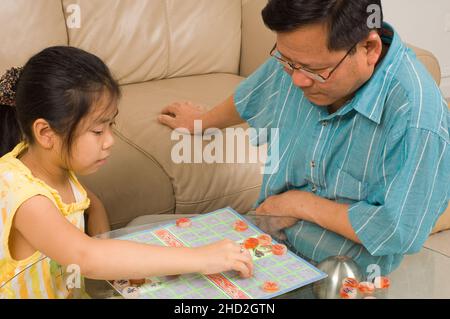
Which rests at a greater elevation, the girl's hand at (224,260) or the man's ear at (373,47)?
the man's ear at (373,47)

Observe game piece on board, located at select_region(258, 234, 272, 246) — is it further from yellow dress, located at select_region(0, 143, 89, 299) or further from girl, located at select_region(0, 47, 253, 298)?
yellow dress, located at select_region(0, 143, 89, 299)

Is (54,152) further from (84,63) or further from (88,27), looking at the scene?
(88,27)

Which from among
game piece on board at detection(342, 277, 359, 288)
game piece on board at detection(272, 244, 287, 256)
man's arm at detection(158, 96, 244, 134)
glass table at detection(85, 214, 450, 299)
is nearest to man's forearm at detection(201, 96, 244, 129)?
man's arm at detection(158, 96, 244, 134)

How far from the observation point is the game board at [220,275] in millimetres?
1016

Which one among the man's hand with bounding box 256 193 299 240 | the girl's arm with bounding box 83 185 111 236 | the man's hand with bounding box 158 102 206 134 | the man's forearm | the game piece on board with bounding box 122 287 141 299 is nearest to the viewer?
the game piece on board with bounding box 122 287 141 299

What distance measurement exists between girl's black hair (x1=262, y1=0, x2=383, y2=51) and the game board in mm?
389

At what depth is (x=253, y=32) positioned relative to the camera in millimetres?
2475

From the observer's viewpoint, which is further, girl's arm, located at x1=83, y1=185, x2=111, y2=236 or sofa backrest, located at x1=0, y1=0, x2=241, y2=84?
sofa backrest, located at x1=0, y1=0, x2=241, y2=84

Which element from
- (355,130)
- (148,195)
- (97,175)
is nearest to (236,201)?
(148,195)

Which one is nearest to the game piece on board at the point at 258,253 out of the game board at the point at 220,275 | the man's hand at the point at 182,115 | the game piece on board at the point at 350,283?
the game board at the point at 220,275

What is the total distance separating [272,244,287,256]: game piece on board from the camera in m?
1.13

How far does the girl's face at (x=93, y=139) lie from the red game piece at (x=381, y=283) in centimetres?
57

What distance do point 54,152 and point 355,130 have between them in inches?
23.2

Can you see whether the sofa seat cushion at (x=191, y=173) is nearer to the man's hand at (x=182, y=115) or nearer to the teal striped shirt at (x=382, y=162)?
the man's hand at (x=182, y=115)
